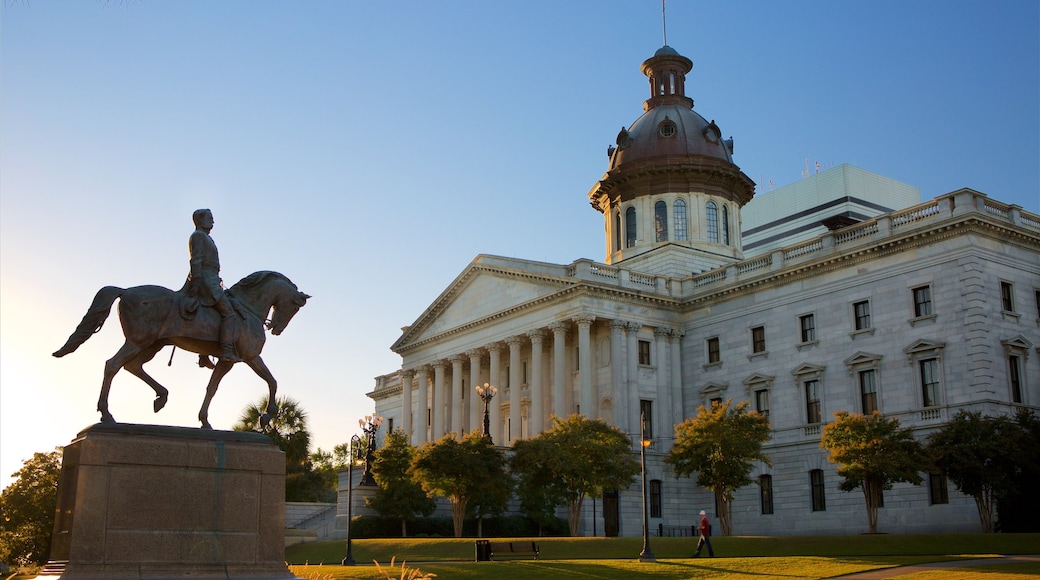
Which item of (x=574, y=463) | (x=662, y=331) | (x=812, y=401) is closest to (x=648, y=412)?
(x=662, y=331)

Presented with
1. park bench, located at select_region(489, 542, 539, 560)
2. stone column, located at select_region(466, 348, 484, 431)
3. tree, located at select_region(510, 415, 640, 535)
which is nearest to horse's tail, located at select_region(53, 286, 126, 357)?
park bench, located at select_region(489, 542, 539, 560)

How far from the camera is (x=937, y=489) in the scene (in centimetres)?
4803

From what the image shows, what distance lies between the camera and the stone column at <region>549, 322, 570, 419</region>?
6309cm

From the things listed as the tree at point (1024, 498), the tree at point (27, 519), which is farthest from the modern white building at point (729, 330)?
the tree at point (27, 519)

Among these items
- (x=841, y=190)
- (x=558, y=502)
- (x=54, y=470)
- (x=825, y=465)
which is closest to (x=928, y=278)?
(x=825, y=465)

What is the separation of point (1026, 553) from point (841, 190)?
115231 millimetres

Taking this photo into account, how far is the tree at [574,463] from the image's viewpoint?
162ft

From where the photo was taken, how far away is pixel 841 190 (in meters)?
141

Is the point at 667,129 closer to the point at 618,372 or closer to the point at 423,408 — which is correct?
the point at 618,372

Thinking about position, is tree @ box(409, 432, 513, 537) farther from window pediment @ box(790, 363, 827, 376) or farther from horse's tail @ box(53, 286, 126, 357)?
Result: horse's tail @ box(53, 286, 126, 357)

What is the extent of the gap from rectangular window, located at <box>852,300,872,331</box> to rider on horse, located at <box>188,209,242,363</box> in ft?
142

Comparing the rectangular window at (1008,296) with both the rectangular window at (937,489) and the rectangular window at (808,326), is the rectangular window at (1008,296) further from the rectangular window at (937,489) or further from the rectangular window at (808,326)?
the rectangular window at (808,326)

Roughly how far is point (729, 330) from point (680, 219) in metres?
13.5

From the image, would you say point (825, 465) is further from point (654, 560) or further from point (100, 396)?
point (100, 396)
